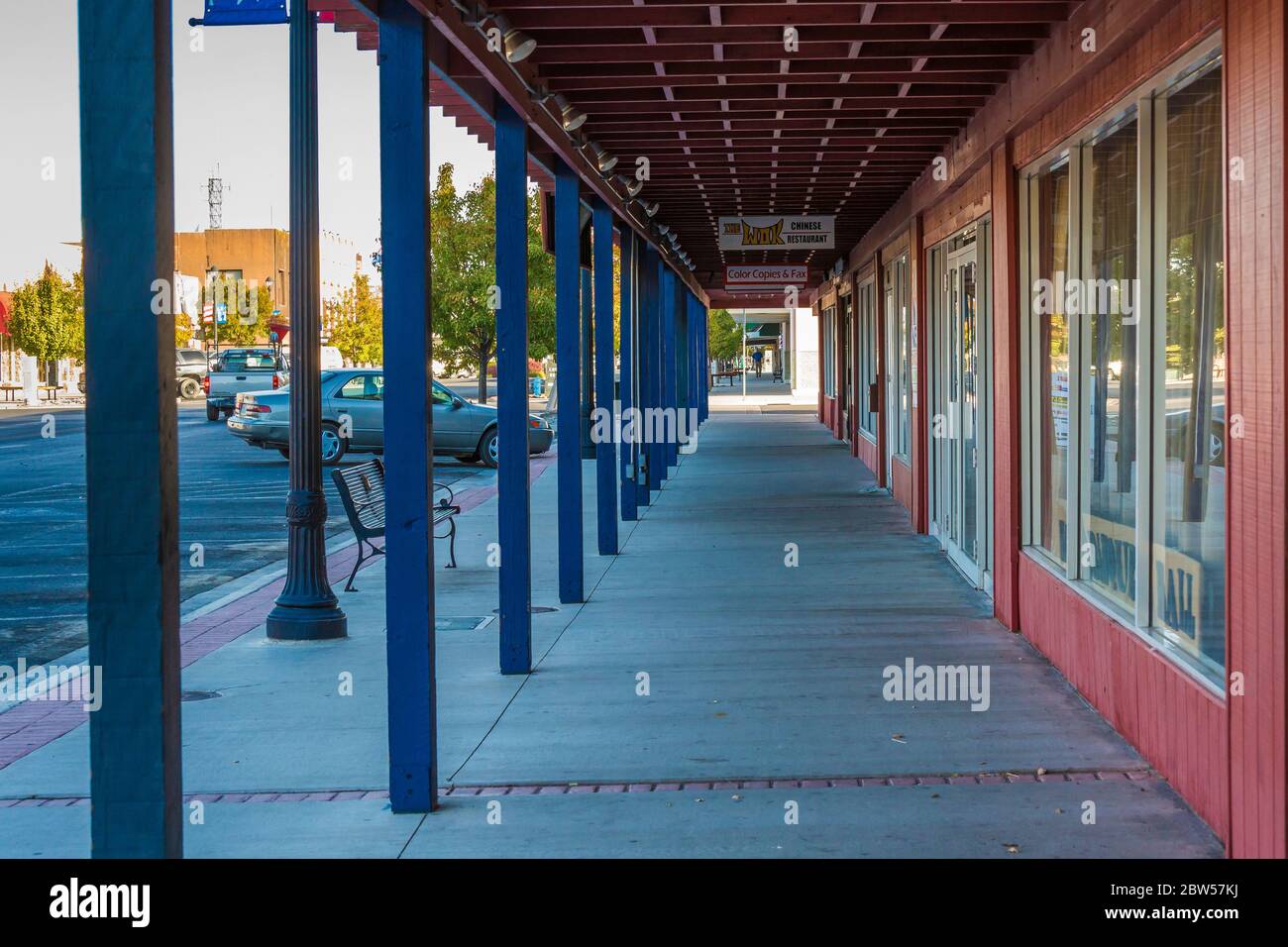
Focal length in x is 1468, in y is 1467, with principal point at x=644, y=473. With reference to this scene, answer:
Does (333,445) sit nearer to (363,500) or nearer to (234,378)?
(363,500)

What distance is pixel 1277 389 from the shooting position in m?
4.29

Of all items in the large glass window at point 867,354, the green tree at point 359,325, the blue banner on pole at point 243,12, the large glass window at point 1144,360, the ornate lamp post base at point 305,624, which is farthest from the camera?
the green tree at point 359,325

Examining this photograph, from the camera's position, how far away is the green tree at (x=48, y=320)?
68625 millimetres

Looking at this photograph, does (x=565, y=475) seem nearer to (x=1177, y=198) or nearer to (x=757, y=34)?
(x=757, y=34)

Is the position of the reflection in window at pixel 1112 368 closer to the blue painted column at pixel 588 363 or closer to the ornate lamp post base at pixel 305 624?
the ornate lamp post base at pixel 305 624

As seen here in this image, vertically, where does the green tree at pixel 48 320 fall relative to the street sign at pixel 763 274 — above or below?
above

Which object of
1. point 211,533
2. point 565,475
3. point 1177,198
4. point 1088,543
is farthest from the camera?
point 211,533

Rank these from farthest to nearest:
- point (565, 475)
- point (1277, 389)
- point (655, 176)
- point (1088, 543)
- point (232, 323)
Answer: point (232, 323), point (655, 176), point (565, 475), point (1088, 543), point (1277, 389)

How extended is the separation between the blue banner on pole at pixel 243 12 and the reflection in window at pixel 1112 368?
4701 millimetres

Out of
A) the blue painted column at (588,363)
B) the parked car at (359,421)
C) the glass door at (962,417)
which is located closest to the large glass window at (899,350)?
the glass door at (962,417)

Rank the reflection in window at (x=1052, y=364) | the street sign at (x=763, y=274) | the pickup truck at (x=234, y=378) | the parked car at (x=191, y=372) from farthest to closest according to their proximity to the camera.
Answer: the parked car at (x=191, y=372) < the pickup truck at (x=234, y=378) < the street sign at (x=763, y=274) < the reflection in window at (x=1052, y=364)

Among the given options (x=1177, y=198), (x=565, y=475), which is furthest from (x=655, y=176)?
(x=1177, y=198)

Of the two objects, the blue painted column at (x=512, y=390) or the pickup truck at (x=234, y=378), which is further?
the pickup truck at (x=234, y=378)
